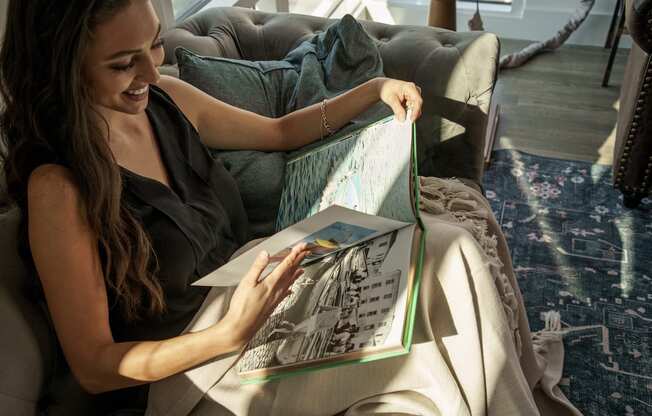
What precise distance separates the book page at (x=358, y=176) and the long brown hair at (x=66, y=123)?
1.20ft

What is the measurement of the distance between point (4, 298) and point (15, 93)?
307 millimetres

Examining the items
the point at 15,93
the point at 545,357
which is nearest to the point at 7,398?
the point at 15,93

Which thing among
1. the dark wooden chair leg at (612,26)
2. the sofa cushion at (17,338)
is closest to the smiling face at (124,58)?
the sofa cushion at (17,338)

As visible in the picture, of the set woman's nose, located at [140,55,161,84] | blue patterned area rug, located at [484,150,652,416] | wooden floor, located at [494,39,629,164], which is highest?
woman's nose, located at [140,55,161,84]

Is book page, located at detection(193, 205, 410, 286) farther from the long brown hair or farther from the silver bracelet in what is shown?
the silver bracelet

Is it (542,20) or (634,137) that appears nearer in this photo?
(634,137)

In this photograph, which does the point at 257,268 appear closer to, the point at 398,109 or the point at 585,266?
the point at 398,109

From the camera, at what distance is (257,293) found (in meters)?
0.87

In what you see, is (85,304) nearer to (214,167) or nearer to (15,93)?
(15,93)

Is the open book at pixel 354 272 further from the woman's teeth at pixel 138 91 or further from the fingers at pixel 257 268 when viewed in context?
the woman's teeth at pixel 138 91

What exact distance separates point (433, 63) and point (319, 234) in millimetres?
682

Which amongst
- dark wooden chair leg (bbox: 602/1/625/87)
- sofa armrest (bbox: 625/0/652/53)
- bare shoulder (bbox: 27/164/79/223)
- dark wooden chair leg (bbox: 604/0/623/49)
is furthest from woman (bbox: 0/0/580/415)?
dark wooden chair leg (bbox: 604/0/623/49)

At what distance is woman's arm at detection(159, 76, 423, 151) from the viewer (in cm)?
128

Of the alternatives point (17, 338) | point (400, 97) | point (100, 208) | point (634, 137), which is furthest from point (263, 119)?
point (634, 137)
